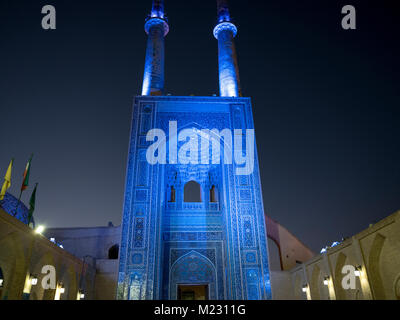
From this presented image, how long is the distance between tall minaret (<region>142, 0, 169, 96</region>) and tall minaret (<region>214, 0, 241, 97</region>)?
2.19 meters

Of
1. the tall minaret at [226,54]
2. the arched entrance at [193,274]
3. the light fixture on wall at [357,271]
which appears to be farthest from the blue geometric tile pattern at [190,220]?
Answer: the light fixture on wall at [357,271]

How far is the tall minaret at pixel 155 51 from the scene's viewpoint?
38.4 ft

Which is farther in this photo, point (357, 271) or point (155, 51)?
point (155, 51)

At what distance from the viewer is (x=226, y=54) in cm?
1244

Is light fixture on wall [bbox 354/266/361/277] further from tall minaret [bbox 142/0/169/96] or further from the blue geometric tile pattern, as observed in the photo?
tall minaret [bbox 142/0/169/96]

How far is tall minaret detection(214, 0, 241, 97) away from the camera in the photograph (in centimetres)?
1181

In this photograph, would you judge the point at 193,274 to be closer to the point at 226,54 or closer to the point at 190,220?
the point at 190,220

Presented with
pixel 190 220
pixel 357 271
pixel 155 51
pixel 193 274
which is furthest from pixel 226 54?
pixel 357 271

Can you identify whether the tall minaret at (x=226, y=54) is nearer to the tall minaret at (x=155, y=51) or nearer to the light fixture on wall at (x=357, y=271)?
the tall minaret at (x=155, y=51)

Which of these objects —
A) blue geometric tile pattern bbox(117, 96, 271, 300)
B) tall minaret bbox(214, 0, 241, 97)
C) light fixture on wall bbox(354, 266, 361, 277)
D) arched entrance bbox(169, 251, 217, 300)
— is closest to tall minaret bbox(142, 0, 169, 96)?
blue geometric tile pattern bbox(117, 96, 271, 300)

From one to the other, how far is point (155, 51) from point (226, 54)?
2.70 metres

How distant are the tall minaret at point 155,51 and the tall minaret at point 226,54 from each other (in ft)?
7.18
